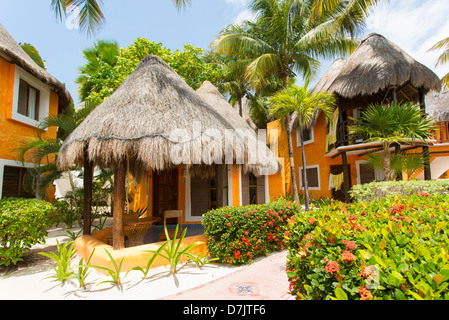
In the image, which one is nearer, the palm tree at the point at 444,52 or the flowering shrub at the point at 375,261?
the flowering shrub at the point at 375,261

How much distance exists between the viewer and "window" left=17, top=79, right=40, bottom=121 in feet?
24.6

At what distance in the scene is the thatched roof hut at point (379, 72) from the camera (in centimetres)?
913

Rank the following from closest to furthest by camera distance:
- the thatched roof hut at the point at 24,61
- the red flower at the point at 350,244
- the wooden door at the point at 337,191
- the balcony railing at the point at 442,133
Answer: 1. the red flower at the point at 350,244
2. the thatched roof hut at the point at 24,61
3. the wooden door at the point at 337,191
4. the balcony railing at the point at 442,133

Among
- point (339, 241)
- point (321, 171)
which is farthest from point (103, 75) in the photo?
point (339, 241)

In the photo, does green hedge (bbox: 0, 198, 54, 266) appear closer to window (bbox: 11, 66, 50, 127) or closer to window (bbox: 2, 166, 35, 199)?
window (bbox: 2, 166, 35, 199)

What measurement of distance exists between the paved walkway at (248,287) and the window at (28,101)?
801cm

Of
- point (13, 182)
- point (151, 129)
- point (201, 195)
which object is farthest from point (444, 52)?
point (13, 182)

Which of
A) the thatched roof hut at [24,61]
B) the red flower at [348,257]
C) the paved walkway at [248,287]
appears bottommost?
the paved walkway at [248,287]

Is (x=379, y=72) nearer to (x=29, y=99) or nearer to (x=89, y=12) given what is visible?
(x=89, y=12)

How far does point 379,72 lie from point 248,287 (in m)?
9.83

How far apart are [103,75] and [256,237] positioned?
1190 centimetres

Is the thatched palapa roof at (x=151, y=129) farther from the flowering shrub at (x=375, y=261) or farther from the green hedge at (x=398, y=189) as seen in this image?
the green hedge at (x=398, y=189)

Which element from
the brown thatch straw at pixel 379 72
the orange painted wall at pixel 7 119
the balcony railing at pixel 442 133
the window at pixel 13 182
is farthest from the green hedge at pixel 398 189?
the window at pixel 13 182

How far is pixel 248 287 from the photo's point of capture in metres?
3.40
